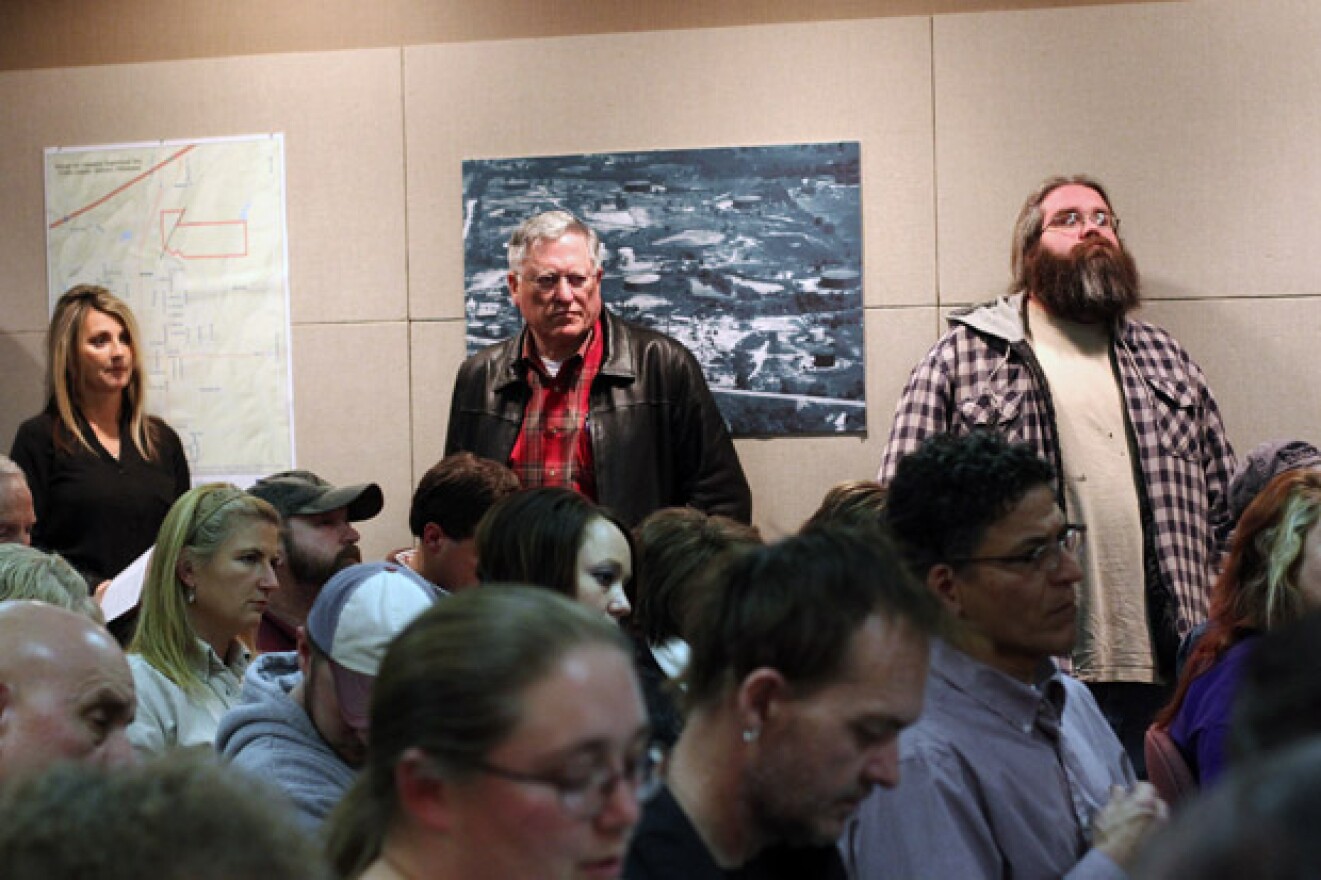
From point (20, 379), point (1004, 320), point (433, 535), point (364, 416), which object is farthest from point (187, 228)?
point (1004, 320)

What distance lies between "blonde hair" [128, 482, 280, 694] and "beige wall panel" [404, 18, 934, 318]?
1567 mm

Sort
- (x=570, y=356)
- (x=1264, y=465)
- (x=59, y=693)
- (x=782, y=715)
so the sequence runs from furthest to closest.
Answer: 1. (x=570, y=356)
2. (x=1264, y=465)
3. (x=59, y=693)
4. (x=782, y=715)

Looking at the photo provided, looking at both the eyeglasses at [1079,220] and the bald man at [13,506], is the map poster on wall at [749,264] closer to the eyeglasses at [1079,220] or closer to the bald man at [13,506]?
the eyeglasses at [1079,220]

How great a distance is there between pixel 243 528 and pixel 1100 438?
2288 mm

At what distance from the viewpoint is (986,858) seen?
2.29 meters

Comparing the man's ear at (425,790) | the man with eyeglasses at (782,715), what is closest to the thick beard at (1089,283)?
the man with eyeglasses at (782,715)

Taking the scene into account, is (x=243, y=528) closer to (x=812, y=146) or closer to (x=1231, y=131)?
(x=812, y=146)

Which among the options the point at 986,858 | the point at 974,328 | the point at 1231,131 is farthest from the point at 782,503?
the point at 986,858

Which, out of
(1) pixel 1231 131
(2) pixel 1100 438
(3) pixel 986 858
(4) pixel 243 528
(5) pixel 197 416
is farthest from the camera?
(5) pixel 197 416

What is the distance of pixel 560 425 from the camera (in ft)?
15.9

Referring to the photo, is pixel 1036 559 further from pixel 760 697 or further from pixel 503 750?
pixel 503 750

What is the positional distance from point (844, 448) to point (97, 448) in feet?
7.37

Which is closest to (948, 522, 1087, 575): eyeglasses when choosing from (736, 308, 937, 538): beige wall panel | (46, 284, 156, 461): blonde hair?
(736, 308, 937, 538): beige wall panel

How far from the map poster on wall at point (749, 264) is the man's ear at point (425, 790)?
12.2 feet
